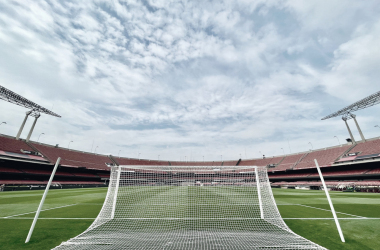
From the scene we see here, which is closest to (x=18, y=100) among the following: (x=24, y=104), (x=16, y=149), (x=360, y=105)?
(x=24, y=104)

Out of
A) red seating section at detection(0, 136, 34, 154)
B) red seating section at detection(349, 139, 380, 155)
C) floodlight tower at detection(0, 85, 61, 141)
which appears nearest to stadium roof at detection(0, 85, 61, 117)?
floodlight tower at detection(0, 85, 61, 141)

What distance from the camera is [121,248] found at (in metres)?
3.49

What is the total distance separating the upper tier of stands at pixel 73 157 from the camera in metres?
33.9

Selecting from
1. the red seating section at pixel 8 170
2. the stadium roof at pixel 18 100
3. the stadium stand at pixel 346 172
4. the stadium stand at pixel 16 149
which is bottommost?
the red seating section at pixel 8 170

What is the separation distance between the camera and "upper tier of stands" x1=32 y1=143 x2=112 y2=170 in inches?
1336

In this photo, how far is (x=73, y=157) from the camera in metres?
38.1

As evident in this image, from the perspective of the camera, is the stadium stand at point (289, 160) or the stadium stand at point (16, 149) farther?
the stadium stand at point (289, 160)

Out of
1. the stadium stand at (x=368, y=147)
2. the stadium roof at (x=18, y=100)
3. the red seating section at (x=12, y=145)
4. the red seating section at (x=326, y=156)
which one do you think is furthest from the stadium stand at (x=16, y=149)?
the stadium stand at (x=368, y=147)

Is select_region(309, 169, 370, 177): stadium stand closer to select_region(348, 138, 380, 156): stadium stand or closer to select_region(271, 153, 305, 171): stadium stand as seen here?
select_region(348, 138, 380, 156): stadium stand

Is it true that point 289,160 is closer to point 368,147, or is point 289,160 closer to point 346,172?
point 346,172

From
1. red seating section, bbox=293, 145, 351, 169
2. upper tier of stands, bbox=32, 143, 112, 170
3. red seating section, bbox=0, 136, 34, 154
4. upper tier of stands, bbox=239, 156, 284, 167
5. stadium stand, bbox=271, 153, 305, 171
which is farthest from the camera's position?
upper tier of stands, bbox=239, 156, 284, 167

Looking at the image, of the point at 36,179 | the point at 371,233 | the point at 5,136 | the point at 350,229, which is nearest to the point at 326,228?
the point at 350,229

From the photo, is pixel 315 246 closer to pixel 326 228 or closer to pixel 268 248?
pixel 268 248

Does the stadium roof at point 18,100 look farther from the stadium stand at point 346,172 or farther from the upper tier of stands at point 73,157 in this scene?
the stadium stand at point 346,172
